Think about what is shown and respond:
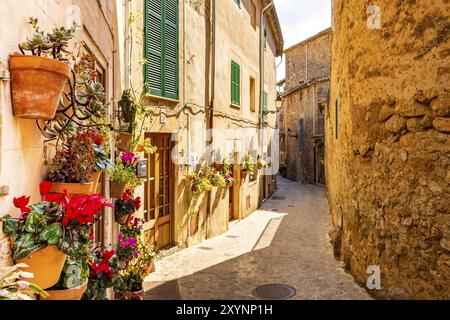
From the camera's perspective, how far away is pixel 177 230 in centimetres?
809

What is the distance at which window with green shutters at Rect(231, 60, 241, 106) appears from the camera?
11.6 metres

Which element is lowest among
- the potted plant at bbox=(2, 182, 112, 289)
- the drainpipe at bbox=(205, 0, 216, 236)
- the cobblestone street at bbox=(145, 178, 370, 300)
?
the cobblestone street at bbox=(145, 178, 370, 300)

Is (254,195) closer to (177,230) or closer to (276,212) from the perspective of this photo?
(276,212)

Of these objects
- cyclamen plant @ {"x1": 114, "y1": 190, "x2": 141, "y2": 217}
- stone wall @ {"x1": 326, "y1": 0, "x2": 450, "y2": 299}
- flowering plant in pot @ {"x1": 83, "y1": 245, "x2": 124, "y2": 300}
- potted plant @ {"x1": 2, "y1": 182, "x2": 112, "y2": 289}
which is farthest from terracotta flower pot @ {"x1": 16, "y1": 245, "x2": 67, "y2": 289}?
stone wall @ {"x1": 326, "y1": 0, "x2": 450, "y2": 299}

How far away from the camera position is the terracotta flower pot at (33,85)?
193cm

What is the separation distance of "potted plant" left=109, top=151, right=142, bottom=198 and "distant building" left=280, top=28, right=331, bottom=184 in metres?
18.1

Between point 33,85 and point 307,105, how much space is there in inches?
953

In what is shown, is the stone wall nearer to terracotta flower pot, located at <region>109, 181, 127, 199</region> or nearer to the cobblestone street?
the cobblestone street

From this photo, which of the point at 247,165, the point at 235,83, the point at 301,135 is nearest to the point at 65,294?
the point at 235,83

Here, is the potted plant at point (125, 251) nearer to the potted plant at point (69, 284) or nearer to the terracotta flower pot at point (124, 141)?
the terracotta flower pot at point (124, 141)

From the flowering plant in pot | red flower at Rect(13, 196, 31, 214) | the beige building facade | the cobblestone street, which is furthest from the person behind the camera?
the beige building facade

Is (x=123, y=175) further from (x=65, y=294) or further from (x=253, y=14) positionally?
(x=253, y=14)

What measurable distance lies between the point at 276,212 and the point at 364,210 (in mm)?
8212

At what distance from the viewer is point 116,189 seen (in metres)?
5.28
